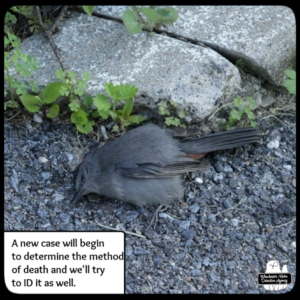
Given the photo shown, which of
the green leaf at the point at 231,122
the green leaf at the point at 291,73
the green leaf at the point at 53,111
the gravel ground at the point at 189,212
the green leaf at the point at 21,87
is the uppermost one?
the green leaf at the point at 291,73

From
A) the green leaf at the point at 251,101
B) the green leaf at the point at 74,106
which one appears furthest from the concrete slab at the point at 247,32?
the green leaf at the point at 74,106

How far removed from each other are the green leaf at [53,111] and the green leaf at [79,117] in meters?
0.14

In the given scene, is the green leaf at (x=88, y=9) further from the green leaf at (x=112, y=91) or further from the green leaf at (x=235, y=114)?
the green leaf at (x=235, y=114)

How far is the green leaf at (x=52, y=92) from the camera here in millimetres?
4867

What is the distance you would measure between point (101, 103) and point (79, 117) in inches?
9.3

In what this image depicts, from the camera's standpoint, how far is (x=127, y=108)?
4883mm

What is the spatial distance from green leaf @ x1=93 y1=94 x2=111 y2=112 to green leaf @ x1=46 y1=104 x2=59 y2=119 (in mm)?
352

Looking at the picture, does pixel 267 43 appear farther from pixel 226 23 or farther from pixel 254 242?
pixel 254 242

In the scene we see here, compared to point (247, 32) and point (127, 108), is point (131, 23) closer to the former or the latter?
point (127, 108)

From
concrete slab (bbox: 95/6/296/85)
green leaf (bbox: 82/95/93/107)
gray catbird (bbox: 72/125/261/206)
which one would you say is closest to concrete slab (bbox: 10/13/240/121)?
green leaf (bbox: 82/95/93/107)

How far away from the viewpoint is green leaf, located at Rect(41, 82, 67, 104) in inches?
192

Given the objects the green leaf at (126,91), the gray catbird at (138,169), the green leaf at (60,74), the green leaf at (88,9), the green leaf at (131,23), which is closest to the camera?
the gray catbird at (138,169)
